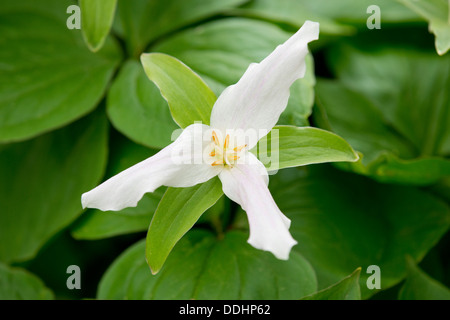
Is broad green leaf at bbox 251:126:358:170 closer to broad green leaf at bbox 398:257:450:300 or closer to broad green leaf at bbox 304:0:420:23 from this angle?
broad green leaf at bbox 398:257:450:300

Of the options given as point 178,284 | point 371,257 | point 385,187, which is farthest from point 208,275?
point 385,187

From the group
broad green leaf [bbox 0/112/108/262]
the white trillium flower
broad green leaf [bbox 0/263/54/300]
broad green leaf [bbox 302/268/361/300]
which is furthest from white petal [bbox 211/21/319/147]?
broad green leaf [bbox 0/263/54/300]

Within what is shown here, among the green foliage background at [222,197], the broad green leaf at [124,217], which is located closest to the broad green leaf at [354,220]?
the green foliage background at [222,197]

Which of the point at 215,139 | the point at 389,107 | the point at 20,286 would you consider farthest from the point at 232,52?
the point at 20,286

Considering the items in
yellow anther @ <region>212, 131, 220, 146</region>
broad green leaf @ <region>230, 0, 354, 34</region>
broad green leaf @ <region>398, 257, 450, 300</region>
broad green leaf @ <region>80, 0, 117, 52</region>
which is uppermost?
broad green leaf @ <region>80, 0, 117, 52</region>

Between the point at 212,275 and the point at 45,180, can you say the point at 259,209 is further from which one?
the point at 45,180

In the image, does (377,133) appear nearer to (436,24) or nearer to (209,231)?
(436,24)

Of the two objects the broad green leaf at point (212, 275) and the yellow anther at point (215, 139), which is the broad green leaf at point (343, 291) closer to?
the broad green leaf at point (212, 275)
